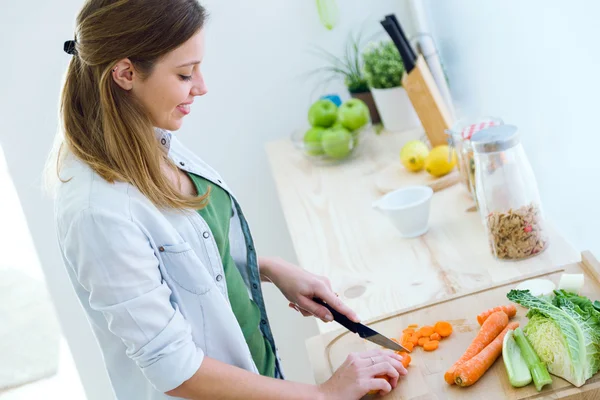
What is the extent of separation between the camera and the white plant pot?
91.5 inches

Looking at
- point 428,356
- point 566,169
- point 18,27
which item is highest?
point 18,27

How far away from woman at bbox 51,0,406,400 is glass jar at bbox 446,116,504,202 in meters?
0.51

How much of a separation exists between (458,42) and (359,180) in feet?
1.51

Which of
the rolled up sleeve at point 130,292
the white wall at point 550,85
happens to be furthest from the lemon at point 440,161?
the rolled up sleeve at point 130,292

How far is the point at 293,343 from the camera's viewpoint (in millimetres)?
2891

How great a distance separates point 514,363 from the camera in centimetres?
111

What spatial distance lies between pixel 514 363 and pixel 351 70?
5.37 feet

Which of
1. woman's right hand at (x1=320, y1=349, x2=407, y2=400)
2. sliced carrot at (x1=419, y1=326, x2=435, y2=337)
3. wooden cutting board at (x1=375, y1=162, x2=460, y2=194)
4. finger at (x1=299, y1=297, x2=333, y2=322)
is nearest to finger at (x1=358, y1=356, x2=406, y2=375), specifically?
woman's right hand at (x1=320, y1=349, x2=407, y2=400)

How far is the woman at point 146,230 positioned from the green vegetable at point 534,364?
0.18m

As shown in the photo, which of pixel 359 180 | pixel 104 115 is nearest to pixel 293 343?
pixel 359 180

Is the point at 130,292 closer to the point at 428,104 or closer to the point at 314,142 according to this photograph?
the point at 428,104

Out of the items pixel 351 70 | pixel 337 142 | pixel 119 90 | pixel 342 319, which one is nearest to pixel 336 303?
pixel 342 319

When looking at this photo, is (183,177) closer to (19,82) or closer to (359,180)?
(359,180)

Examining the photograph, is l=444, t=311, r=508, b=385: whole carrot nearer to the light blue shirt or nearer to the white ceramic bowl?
the light blue shirt
